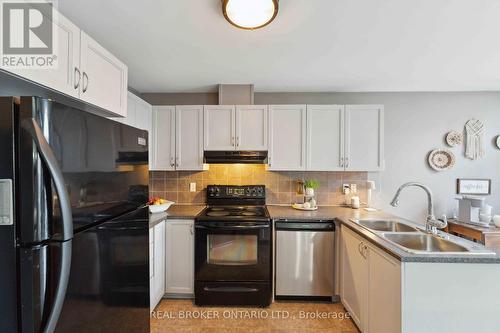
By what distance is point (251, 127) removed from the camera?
103 inches

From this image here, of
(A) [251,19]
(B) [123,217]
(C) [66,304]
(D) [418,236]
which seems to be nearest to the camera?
(C) [66,304]

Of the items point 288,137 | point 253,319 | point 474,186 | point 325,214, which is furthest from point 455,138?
point 253,319

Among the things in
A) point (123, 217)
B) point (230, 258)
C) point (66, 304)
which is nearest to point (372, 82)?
point (230, 258)

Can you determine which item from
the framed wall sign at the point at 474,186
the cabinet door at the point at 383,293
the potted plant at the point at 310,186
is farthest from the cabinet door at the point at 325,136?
the framed wall sign at the point at 474,186

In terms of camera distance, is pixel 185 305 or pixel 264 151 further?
pixel 264 151

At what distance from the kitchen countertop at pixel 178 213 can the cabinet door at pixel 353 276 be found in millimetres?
1501

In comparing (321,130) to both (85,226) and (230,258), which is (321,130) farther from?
(85,226)

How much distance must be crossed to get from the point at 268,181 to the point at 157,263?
5.07ft

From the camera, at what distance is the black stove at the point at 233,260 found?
7.22ft

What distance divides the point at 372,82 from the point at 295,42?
133 centimetres

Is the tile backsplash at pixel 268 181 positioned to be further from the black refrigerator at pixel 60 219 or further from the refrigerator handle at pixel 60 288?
the refrigerator handle at pixel 60 288

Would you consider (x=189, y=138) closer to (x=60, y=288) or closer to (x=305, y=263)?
(x=305, y=263)

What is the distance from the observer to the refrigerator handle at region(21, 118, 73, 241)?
674 mm

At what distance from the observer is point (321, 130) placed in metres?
2.63
